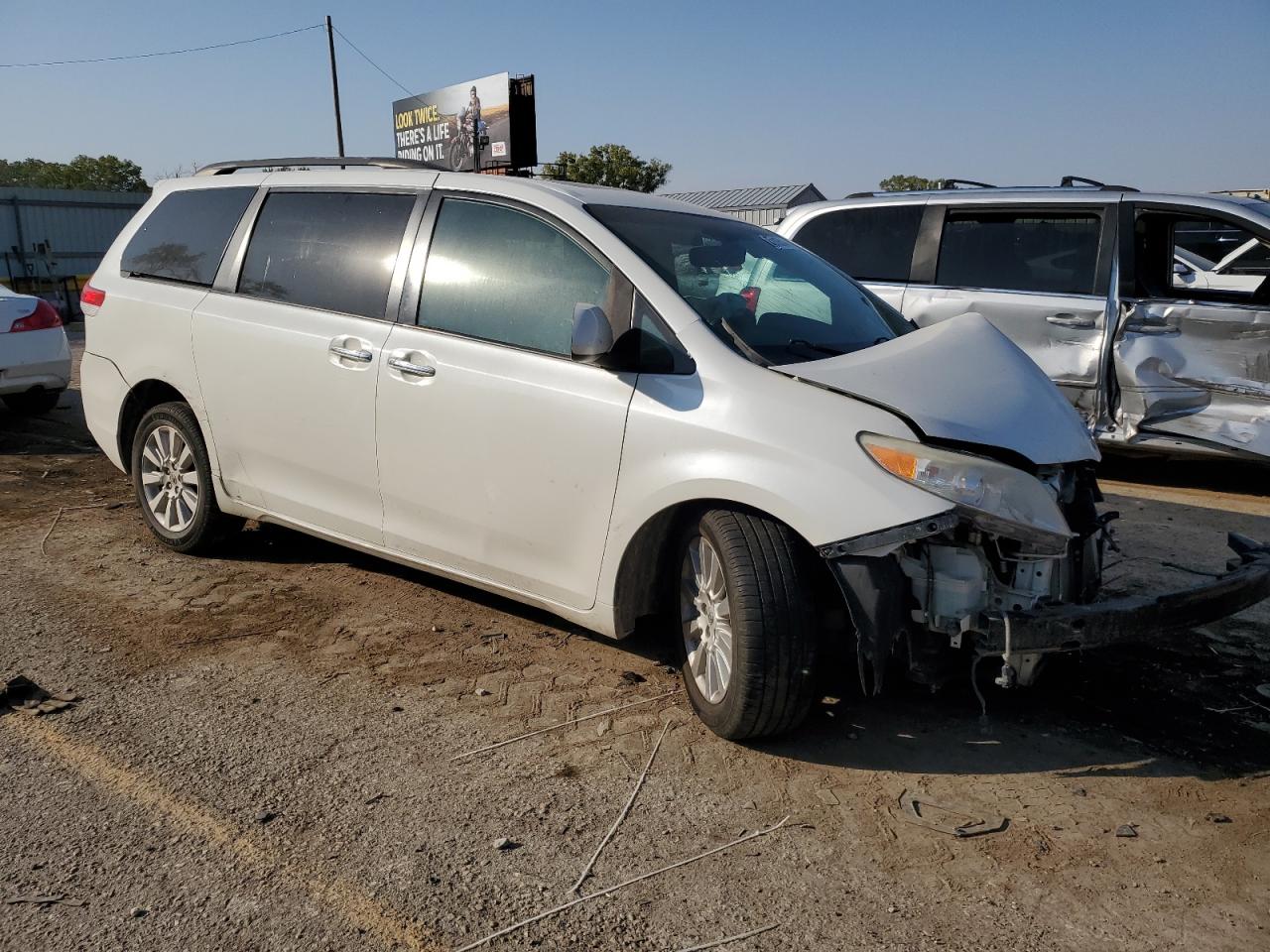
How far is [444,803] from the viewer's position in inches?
124

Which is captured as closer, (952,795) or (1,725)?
(952,795)

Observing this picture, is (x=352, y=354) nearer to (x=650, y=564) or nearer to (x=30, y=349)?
(x=650, y=564)

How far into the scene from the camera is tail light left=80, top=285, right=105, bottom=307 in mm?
5582

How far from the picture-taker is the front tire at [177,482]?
17.0 feet

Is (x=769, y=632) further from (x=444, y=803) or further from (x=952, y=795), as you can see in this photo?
(x=444, y=803)

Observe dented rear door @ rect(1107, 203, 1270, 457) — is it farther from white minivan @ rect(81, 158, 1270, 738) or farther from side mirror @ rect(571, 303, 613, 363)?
side mirror @ rect(571, 303, 613, 363)

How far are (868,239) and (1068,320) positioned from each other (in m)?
1.61

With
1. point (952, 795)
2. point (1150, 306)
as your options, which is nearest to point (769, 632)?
point (952, 795)

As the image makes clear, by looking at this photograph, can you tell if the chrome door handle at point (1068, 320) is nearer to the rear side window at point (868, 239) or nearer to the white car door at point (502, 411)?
the rear side window at point (868, 239)

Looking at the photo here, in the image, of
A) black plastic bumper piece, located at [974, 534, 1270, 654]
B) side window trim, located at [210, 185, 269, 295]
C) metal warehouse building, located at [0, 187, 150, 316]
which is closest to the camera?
black plastic bumper piece, located at [974, 534, 1270, 654]

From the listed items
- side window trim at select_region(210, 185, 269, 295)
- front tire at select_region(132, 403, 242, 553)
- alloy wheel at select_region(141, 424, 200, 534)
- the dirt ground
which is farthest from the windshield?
alloy wheel at select_region(141, 424, 200, 534)

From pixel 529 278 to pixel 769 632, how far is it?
1.69 meters

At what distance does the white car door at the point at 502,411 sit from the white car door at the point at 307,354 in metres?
0.16

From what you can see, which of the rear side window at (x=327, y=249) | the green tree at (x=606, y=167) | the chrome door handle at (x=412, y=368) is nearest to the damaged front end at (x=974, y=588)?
the chrome door handle at (x=412, y=368)
